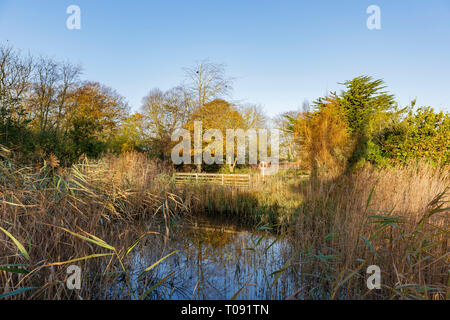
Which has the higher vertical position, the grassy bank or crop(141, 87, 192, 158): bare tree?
crop(141, 87, 192, 158): bare tree

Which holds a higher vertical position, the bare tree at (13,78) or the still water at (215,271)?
the bare tree at (13,78)

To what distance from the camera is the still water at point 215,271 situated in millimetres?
2219

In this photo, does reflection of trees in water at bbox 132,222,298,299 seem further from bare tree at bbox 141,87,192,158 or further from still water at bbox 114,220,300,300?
bare tree at bbox 141,87,192,158

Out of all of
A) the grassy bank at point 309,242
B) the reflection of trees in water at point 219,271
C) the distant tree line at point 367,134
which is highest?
the distant tree line at point 367,134

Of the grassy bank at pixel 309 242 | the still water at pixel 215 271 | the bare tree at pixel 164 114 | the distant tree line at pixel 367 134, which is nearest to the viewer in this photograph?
the grassy bank at pixel 309 242

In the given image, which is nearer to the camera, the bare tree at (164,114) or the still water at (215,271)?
the still water at (215,271)

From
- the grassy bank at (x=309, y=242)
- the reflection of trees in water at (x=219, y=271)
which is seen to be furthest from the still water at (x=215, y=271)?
the grassy bank at (x=309, y=242)

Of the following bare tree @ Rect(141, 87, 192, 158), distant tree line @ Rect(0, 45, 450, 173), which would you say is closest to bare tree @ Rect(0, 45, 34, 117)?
distant tree line @ Rect(0, 45, 450, 173)

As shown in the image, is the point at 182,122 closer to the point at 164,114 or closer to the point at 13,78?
the point at 164,114

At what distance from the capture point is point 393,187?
3.10 metres

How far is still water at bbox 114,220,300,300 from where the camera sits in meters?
2.22

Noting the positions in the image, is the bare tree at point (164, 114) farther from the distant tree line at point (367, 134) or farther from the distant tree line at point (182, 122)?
the distant tree line at point (367, 134)

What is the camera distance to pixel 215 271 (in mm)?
2709
